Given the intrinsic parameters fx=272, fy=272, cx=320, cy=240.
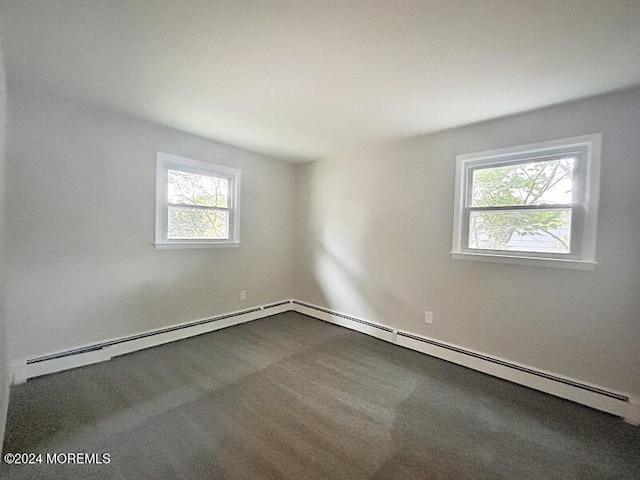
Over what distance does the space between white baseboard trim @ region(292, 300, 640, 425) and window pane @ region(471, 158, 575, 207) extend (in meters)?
1.47

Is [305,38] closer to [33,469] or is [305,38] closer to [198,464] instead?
[198,464]

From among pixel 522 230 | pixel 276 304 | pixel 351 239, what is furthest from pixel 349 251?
pixel 522 230

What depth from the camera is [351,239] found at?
12.2ft

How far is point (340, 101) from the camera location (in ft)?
7.59

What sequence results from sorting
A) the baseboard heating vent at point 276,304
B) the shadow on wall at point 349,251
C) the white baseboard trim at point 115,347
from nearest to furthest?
the white baseboard trim at point 115,347 → the shadow on wall at point 349,251 → the baseboard heating vent at point 276,304

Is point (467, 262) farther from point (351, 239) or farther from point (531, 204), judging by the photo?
point (351, 239)

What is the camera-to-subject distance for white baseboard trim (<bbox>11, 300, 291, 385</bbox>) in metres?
2.26

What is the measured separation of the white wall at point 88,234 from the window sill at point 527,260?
2938 millimetres

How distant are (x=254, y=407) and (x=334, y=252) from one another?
2.30 m

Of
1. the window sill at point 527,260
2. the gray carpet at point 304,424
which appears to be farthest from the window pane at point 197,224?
the window sill at point 527,260

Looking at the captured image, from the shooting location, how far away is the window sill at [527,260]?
2.15 m

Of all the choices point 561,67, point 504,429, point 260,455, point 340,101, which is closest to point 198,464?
point 260,455

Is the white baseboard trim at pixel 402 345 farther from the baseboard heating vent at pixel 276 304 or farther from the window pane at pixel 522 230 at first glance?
the window pane at pixel 522 230

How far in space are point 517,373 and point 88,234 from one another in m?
4.13
